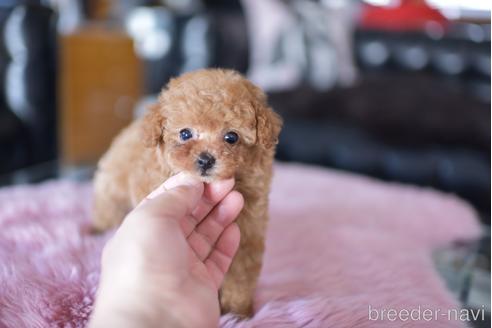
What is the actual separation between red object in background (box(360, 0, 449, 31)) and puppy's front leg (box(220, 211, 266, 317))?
3194 mm

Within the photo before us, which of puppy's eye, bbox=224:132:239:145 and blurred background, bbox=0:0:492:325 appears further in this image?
blurred background, bbox=0:0:492:325

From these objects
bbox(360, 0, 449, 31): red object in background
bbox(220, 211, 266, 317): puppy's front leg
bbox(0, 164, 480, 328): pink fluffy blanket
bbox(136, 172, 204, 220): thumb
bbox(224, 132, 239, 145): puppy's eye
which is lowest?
bbox(0, 164, 480, 328): pink fluffy blanket

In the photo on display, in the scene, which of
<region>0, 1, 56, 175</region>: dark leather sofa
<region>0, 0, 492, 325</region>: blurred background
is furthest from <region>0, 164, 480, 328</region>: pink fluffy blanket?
<region>0, 1, 56, 175</region>: dark leather sofa

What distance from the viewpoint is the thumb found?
2.68ft

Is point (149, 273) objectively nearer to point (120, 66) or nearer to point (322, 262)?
point (322, 262)

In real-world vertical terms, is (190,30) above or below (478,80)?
above

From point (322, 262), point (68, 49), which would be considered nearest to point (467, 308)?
point (322, 262)

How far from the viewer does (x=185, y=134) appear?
0.93 m

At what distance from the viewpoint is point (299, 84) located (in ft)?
9.64

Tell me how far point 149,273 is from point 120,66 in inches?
125

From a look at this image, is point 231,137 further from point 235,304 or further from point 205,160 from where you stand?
point 235,304

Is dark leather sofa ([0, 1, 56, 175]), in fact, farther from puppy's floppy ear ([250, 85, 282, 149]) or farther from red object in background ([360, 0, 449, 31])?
red object in background ([360, 0, 449, 31])

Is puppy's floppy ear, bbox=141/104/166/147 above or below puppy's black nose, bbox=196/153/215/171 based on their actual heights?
above

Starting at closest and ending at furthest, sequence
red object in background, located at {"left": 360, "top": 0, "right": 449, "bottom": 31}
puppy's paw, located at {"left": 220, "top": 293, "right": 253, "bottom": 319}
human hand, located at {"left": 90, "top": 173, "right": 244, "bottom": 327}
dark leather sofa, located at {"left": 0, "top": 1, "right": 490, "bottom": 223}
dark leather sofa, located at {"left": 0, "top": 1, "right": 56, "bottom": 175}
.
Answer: human hand, located at {"left": 90, "top": 173, "right": 244, "bottom": 327}, puppy's paw, located at {"left": 220, "top": 293, "right": 253, "bottom": 319}, dark leather sofa, located at {"left": 0, "top": 1, "right": 490, "bottom": 223}, dark leather sofa, located at {"left": 0, "top": 1, "right": 56, "bottom": 175}, red object in background, located at {"left": 360, "top": 0, "right": 449, "bottom": 31}
